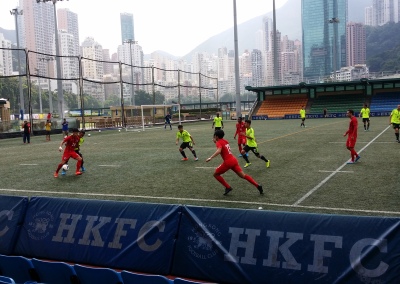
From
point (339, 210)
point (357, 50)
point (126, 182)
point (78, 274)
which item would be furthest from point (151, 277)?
point (357, 50)

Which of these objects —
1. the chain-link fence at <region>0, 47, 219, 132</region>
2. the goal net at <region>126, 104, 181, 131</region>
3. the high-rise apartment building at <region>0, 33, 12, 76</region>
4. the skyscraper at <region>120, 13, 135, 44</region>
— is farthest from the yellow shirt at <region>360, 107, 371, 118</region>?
the skyscraper at <region>120, 13, 135, 44</region>

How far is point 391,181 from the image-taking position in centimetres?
1187

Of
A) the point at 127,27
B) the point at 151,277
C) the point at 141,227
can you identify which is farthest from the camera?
the point at 127,27

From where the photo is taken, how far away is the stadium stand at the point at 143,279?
510cm

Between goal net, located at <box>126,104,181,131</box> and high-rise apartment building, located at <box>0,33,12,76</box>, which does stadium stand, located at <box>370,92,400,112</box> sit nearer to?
goal net, located at <box>126,104,181,131</box>

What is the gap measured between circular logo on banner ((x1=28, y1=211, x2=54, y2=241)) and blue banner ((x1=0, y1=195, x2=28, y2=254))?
11.0 inches

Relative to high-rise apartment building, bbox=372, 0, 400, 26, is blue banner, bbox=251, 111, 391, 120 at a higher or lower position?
lower

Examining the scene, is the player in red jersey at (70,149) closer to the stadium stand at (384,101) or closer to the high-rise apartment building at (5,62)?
the high-rise apartment building at (5,62)

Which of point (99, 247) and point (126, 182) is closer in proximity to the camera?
point (99, 247)

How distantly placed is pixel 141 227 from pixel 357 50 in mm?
141103

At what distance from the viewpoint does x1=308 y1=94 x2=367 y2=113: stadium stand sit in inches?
2237

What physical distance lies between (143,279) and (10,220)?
364 cm

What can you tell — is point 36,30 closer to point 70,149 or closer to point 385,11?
point 70,149

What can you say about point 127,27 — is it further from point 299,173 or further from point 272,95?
point 299,173
